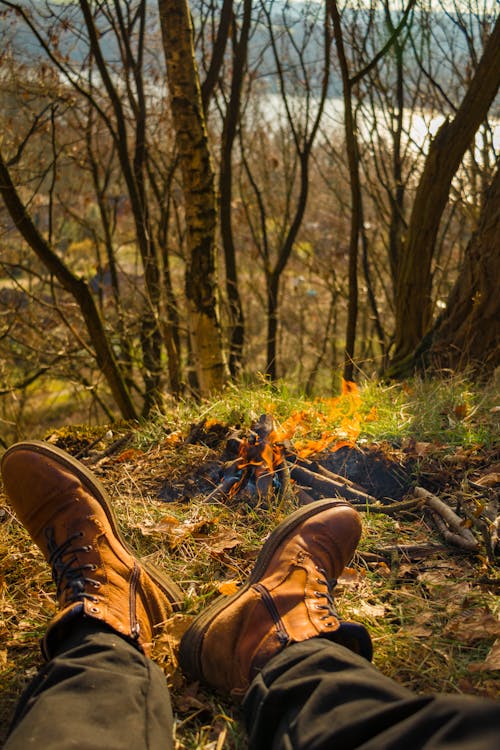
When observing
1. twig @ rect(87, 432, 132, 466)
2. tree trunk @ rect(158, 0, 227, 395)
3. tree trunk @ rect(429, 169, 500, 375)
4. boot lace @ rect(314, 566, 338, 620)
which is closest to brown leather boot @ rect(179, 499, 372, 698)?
boot lace @ rect(314, 566, 338, 620)

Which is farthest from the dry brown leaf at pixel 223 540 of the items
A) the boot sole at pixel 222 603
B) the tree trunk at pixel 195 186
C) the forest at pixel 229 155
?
the tree trunk at pixel 195 186

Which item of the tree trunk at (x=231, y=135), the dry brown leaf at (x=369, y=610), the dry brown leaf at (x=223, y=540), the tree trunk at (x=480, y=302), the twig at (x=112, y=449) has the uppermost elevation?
the tree trunk at (x=231, y=135)

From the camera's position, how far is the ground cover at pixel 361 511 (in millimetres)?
1608

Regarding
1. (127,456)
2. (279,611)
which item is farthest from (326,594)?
(127,456)

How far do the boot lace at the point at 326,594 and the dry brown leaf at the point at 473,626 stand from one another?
0.33 m

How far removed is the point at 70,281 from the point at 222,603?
12.4 feet

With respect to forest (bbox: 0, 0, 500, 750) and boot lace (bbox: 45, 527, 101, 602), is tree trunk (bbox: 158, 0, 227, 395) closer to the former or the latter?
forest (bbox: 0, 0, 500, 750)

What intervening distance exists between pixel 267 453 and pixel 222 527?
38 cm

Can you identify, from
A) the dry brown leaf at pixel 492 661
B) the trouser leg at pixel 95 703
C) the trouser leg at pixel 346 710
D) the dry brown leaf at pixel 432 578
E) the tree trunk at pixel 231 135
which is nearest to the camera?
the trouser leg at pixel 346 710

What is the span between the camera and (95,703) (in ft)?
4.10

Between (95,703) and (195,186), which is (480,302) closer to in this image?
(195,186)

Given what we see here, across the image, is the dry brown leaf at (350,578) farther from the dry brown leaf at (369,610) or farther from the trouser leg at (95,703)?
the trouser leg at (95,703)

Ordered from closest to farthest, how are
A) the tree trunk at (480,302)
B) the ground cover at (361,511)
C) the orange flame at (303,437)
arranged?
the ground cover at (361,511)
the orange flame at (303,437)
the tree trunk at (480,302)

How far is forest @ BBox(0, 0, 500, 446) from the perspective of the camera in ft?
14.0
